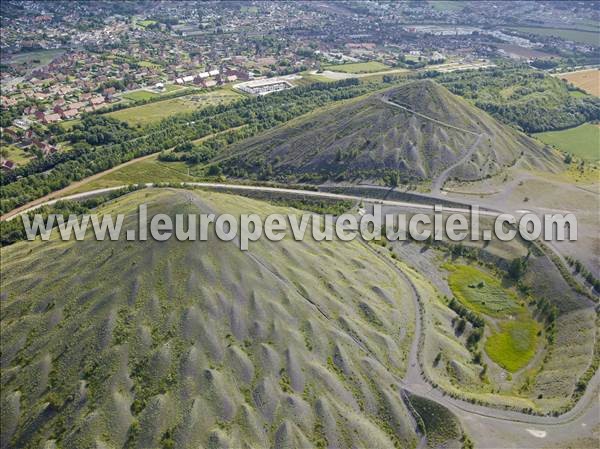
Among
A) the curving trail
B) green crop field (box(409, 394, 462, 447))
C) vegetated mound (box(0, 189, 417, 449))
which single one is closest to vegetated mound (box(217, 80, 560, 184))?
vegetated mound (box(0, 189, 417, 449))

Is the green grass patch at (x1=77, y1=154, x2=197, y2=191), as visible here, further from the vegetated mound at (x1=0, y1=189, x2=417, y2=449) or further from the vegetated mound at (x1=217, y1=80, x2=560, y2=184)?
the vegetated mound at (x1=0, y1=189, x2=417, y2=449)

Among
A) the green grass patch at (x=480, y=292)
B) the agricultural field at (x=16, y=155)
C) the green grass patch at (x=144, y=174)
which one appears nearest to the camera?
the green grass patch at (x=480, y=292)

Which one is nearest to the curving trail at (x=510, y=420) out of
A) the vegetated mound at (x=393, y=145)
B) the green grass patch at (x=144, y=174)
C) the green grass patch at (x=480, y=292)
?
the green grass patch at (x=480, y=292)

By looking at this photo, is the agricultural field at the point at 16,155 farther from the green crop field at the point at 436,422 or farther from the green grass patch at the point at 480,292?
the green crop field at the point at 436,422

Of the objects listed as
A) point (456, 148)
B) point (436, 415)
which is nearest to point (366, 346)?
point (436, 415)

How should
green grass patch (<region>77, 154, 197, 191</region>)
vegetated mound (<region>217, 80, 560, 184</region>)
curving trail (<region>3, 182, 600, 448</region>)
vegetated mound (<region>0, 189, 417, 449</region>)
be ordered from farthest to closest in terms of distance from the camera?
green grass patch (<region>77, 154, 197, 191</region>)
vegetated mound (<region>217, 80, 560, 184</region>)
curving trail (<region>3, 182, 600, 448</region>)
vegetated mound (<region>0, 189, 417, 449</region>)
